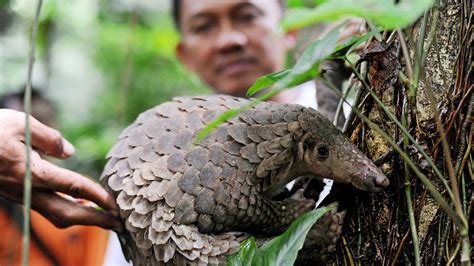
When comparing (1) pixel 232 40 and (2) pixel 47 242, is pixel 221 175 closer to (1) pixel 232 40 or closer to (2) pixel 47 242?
(1) pixel 232 40

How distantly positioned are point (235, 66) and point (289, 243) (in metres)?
2.09

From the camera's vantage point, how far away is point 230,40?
3131 mm

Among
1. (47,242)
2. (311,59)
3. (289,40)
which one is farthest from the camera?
(289,40)

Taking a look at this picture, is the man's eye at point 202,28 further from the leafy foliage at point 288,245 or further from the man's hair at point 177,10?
the leafy foliage at point 288,245

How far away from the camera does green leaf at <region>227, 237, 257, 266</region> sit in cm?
126

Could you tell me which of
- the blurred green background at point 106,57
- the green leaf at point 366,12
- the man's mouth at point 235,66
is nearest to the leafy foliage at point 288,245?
the green leaf at point 366,12

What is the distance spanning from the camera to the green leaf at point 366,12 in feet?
2.62

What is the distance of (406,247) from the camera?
1.29 m

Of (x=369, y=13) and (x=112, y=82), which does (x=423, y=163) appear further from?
(x=112, y=82)

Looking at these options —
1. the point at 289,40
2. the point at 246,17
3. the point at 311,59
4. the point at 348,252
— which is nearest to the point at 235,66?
the point at 246,17

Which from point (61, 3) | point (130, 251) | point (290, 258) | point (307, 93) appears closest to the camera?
point (290, 258)

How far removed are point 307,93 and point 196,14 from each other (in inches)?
27.7

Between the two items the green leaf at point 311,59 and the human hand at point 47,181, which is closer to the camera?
the green leaf at point 311,59

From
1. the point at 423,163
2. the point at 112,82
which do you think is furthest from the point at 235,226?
the point at 112,82
